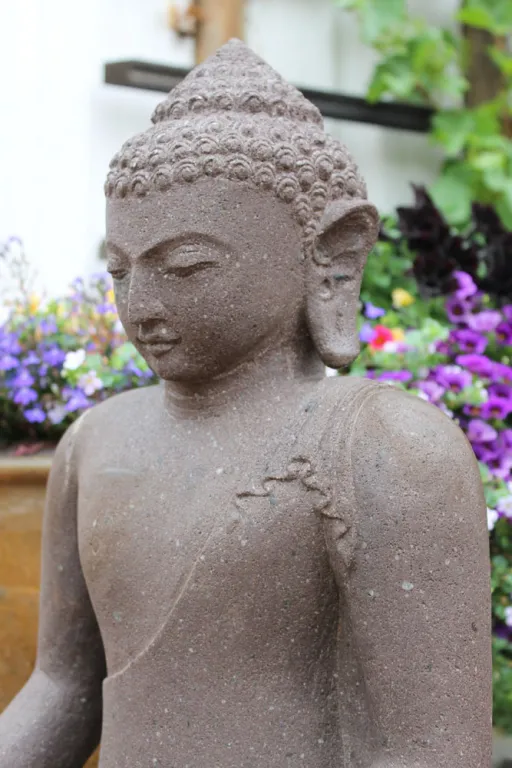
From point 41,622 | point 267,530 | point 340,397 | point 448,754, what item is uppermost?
point 340,397

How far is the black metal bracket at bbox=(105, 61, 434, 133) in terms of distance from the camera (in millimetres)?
3020

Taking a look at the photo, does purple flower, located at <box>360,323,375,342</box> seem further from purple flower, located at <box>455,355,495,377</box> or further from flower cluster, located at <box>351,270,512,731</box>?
purple flower, located at <box>455,355,495,377</box>

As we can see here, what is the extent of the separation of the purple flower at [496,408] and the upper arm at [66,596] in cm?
103

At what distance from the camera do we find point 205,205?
1236 mm

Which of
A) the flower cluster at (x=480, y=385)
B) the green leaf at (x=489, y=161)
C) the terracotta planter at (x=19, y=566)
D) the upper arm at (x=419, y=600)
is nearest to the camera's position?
the upper arm at (x=419, y=600)

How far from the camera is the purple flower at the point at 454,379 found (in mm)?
2162

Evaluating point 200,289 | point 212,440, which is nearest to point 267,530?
point 212,440

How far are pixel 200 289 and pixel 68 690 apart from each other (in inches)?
27.1

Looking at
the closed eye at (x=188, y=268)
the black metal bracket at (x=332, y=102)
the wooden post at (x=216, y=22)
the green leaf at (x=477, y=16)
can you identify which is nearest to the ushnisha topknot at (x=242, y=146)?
the closed eye at (x=188, y=268)

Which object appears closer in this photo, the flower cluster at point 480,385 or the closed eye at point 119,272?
the closed eye at point 119,272

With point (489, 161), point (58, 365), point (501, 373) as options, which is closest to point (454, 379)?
point (501, 373)

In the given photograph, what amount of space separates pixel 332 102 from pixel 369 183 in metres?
0.34

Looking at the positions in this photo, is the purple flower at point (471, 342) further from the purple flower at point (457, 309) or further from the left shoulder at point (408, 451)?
the left shoulder at point (408, 451)

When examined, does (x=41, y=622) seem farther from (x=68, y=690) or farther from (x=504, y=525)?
(x=504, y=525)
